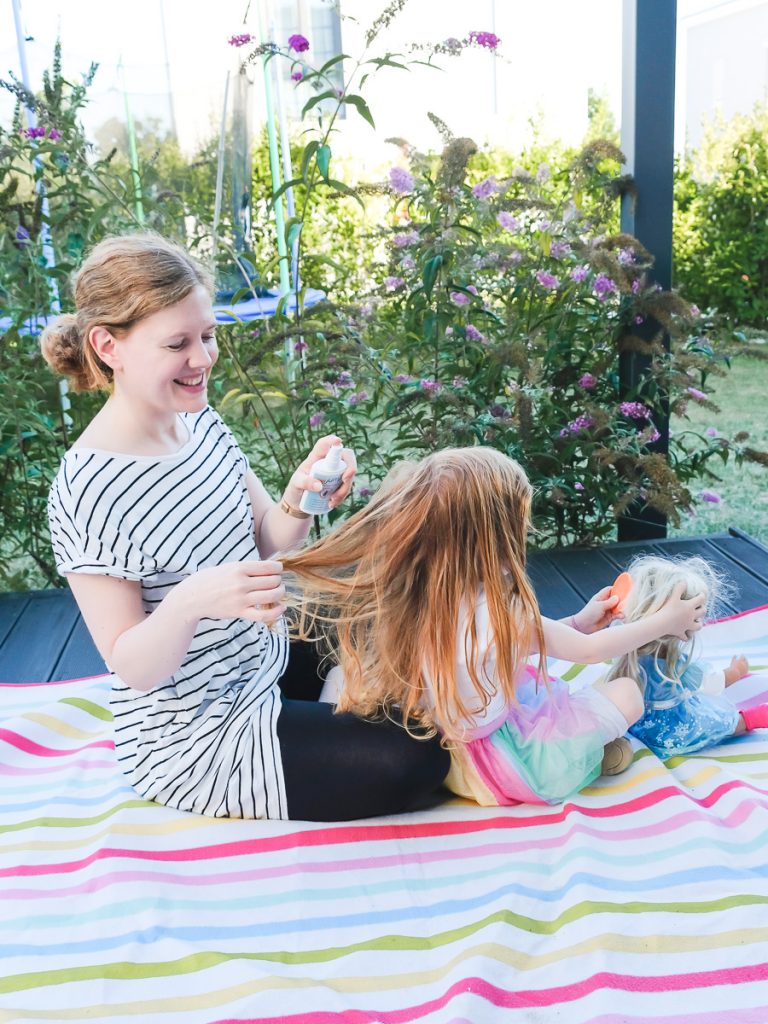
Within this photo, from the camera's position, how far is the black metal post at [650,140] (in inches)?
119

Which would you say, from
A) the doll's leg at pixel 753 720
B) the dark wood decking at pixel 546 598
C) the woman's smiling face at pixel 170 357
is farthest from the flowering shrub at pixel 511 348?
the woman's smiling face at pixel 170 357

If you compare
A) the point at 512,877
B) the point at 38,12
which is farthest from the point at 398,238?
the point at 38,12

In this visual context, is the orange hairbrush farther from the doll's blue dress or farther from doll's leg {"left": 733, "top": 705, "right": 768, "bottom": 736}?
doll's leg {"left": 733, "top": 705, "right": 768, "bottom": 736}

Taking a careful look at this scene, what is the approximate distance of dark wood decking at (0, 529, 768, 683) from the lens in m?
2.64

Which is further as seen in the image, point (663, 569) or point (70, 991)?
point (663, 569)

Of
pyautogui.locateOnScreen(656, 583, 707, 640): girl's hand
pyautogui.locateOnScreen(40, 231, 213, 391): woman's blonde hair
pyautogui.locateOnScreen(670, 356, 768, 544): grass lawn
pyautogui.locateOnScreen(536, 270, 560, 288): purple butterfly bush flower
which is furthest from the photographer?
pyautogui.locateOnScreen(670, 356, 768, 544): grass lawn

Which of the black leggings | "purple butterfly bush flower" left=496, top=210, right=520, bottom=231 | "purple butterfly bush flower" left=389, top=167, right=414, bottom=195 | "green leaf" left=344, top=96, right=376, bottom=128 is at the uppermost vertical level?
"green leaf" left=344, top=96, right=376, bottom=128

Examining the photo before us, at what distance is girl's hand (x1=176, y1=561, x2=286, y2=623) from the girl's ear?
410mm

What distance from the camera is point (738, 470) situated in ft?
15.8

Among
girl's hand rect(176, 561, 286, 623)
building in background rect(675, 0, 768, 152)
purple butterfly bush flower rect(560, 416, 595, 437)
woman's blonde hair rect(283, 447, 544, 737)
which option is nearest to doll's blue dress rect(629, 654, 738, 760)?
woman's blonde hair rect(283, 447, 544, 737)

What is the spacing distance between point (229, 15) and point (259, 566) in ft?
17.9

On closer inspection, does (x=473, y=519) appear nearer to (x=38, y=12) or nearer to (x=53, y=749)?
(x=53, y=749)

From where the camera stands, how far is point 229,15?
6.05 m

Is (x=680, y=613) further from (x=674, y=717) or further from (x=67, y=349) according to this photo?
(x=67, y=349)
